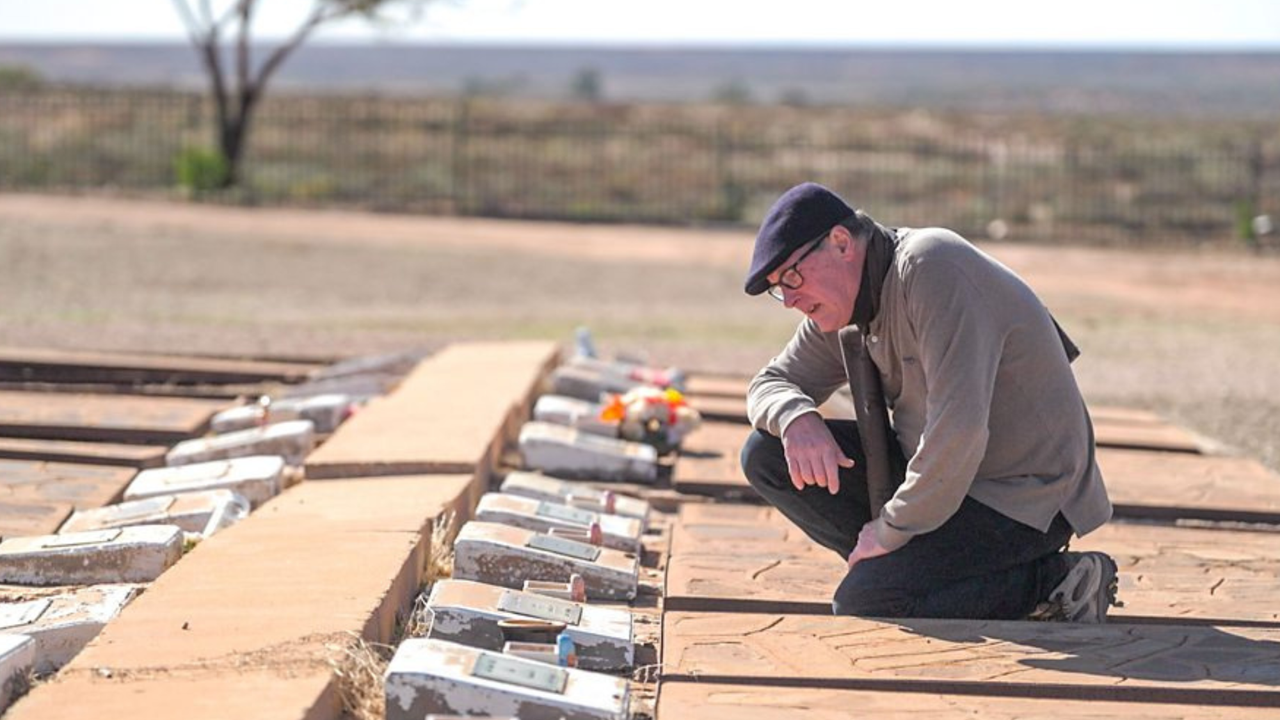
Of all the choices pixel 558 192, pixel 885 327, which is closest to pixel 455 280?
pixel 885 327

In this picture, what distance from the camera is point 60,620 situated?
15.0ft

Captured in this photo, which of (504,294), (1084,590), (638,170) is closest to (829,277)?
(1084,590)

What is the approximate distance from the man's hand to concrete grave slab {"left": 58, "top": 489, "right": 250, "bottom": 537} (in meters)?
1.98

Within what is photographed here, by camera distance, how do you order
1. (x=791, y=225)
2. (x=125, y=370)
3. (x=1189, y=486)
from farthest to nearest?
(x=125, y=370), (x=1189, y=486), (x=791, y=225)

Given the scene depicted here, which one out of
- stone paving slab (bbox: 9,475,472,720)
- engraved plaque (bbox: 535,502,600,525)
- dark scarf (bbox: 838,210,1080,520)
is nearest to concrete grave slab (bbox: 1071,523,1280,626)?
dark scarf (bbox: 838,210,1080,520)

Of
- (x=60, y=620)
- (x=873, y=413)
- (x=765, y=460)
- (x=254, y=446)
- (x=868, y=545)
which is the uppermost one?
(x=873, y=413)

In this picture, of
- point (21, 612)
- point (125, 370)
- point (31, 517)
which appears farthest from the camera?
point (125, 370)

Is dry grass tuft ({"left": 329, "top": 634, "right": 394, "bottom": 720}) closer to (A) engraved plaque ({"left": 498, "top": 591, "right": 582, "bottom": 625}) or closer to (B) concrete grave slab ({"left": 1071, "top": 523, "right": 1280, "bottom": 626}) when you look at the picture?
(A) engraved plaque ({"left": 498, "top": 591, "right": 582, "bottom": 625})

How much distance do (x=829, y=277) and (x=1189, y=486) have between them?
318cm

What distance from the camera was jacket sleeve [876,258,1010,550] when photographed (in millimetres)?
4492

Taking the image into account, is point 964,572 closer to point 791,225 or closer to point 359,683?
point 791,225

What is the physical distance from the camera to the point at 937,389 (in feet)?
14.8

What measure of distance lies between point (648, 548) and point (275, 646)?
2.01 metres

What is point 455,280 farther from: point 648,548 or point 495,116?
point 495,116
